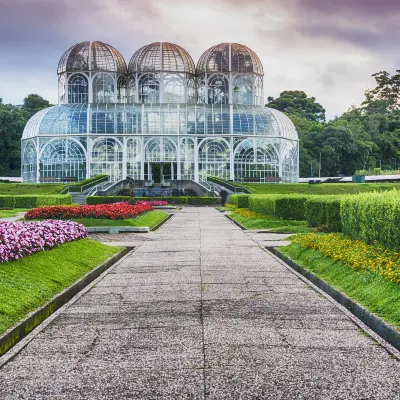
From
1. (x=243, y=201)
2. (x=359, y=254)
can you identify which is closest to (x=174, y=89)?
(x=243, y=201)

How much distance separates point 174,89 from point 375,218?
220ft

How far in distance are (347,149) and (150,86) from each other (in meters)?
29.9

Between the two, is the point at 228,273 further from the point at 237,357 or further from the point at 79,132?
the point at 79,132

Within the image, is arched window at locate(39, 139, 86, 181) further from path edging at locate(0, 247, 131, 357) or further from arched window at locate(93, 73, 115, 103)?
path edging at locate(0, 247, 131, 357)

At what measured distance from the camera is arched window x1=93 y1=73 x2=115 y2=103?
253 ft

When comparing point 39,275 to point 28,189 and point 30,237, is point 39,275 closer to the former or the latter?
point 30,237

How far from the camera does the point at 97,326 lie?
7934 mm

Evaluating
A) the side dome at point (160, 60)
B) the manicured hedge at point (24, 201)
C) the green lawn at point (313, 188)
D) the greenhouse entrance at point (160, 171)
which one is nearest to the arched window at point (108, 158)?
the greenhouse entrance at point (160, 171)

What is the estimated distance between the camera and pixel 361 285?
387 inches

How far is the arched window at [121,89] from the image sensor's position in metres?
79.7

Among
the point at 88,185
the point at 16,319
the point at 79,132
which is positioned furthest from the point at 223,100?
the point at 16,319

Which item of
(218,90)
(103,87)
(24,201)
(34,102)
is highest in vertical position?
(34,102)

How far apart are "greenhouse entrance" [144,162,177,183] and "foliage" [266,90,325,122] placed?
5389cm

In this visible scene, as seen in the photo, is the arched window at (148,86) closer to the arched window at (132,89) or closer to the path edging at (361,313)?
the arched window at (132,89)
